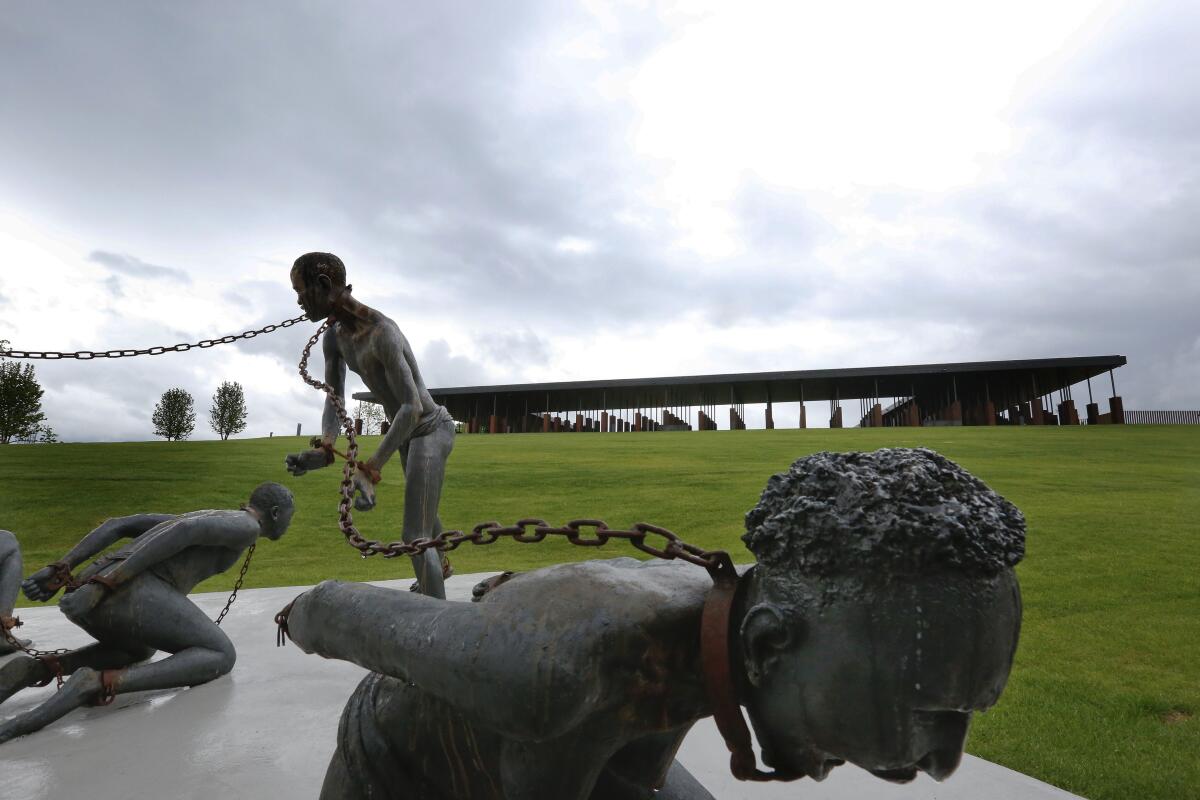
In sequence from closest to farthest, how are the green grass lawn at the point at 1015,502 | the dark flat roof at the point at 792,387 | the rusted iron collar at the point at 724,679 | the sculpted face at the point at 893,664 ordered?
the sculpted face at the point at 893,664 → the rusted iron collar at the point at 724,679 → the green grass lawn at the point at 1015,502 → the dark flat roof at the point at 792,387

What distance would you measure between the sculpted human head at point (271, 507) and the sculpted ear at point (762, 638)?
4.13 meters

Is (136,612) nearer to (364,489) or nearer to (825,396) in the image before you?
(364,489)

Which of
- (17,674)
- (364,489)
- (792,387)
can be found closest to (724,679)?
(364,489)

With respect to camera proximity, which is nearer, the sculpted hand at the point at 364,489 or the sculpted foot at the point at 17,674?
the sculpted foot at the point at 17,674

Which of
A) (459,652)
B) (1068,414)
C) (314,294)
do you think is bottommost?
(459,652)

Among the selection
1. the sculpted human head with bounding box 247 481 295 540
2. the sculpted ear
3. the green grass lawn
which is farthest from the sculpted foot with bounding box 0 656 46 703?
the green grass lawn

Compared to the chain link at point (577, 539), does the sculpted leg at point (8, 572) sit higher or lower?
lower

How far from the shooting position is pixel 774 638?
1.10 meters

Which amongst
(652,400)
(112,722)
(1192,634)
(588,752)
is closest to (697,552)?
(588,752)

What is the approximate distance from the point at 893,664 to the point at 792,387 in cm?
3631

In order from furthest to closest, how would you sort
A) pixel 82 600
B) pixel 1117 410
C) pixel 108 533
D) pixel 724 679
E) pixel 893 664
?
pixel 1117 410
pixel 108 533
pixel 82 600
pixel 724 679
pixel 893 664

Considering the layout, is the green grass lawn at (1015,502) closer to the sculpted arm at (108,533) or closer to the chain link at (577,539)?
the chain link at (577,539)

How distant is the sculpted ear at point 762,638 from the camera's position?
1093 mm

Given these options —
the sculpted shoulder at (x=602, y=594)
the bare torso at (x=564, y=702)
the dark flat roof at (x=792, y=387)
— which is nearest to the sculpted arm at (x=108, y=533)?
the bare torso at (x=564, y=702)
